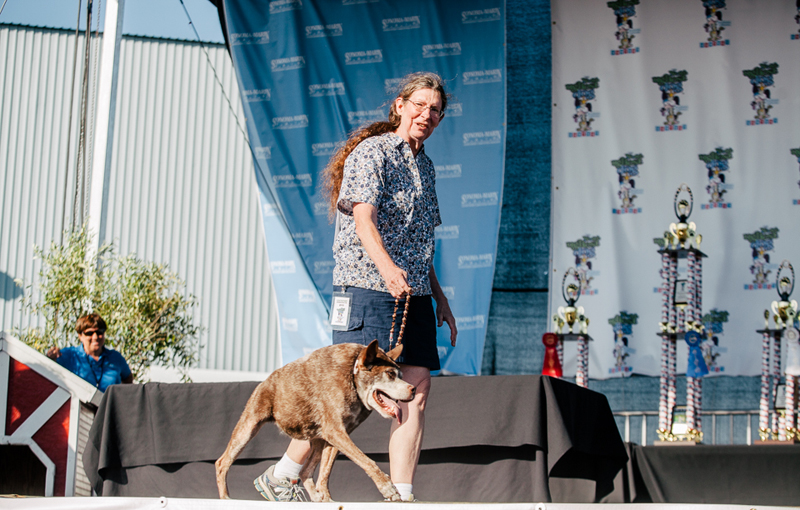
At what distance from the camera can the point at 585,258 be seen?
17.9 feet

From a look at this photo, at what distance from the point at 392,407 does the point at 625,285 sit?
4.03 m

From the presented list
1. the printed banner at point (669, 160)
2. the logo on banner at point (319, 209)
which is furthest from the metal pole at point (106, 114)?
the printed banner at point (669, 160)

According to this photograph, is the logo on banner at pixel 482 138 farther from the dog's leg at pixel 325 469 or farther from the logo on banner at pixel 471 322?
the dog's leg at pixel 325 469

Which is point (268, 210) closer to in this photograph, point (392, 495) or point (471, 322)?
point (471, 322)

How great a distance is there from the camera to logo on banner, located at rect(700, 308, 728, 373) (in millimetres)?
5094

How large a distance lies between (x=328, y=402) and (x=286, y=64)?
14.8ft

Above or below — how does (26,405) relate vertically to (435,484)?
above

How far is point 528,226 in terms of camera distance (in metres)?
5.57

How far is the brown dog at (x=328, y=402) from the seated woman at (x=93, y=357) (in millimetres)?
2070

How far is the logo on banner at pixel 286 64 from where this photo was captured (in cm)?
577

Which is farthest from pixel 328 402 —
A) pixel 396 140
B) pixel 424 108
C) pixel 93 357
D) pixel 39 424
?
pixel 93 357

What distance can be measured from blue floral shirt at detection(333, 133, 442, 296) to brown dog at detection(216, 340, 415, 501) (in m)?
0.24

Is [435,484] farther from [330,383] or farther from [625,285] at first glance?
[625,285]

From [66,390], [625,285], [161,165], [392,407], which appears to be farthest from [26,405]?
[161,165]
